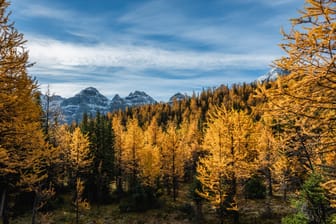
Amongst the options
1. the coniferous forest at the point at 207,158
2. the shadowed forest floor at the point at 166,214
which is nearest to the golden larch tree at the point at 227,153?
the coniferous forest at the point at 207,158

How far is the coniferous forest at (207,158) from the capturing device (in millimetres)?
5805

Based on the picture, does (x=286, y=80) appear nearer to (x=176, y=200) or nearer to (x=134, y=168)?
(x=176, y=200)

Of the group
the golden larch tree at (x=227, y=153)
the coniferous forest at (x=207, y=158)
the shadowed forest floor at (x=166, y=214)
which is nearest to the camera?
the coniferous forest at (x=207, y=158)

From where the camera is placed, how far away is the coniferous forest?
5805mm

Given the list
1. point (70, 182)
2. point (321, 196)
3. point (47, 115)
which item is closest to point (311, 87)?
point (321, 196)

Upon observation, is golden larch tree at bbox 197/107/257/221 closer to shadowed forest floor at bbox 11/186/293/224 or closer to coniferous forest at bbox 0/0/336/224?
coniferous forest at bbox 0/0/336/224

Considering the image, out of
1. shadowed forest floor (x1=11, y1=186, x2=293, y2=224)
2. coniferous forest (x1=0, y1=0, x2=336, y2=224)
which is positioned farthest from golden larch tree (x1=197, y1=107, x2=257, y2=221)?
shadowed forest floor (x1=11, y1=186, x2=293, y2=224)

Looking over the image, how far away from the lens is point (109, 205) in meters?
37.1

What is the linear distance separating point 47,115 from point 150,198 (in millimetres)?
18546

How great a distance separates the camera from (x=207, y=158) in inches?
937

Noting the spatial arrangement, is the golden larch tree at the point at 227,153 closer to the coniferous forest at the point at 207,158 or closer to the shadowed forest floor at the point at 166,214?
the coniferous forest at the point at 207,158

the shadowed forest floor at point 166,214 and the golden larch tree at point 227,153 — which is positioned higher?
the golden larch tree at point 227,153

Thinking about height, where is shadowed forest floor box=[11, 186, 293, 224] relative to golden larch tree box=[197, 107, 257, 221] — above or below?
below

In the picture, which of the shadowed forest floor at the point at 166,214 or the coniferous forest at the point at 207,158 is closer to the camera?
the coniferous forest at the point at 207,158
